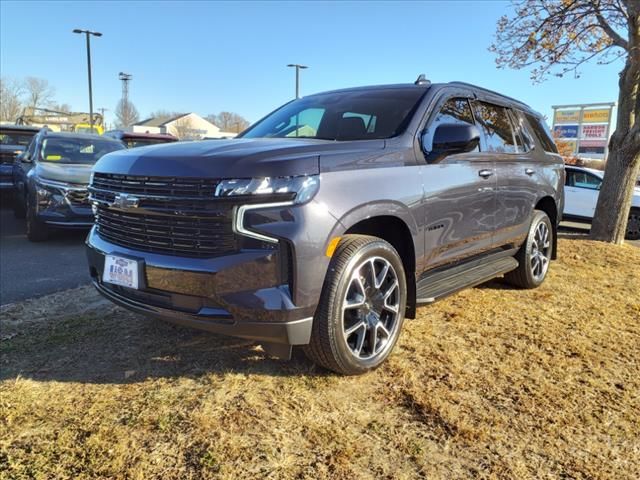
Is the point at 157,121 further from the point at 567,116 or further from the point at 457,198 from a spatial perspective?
the point at 457,198

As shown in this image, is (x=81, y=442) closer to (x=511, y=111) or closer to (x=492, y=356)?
(x=492, y=356)

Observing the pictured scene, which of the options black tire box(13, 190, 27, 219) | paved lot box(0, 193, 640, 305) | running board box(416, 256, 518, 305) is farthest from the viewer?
black tire box(13, 190, 27, 219)

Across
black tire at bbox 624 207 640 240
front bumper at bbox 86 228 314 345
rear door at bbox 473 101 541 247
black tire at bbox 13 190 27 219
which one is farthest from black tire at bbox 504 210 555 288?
black tire at bbox 13 190 27 219

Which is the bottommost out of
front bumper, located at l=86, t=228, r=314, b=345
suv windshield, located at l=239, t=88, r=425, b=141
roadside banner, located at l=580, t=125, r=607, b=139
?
front bumper, located at l=86, t=228, r=314, b=345

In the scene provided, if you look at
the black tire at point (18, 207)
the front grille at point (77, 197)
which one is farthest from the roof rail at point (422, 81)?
the black tire at point (18, 207)

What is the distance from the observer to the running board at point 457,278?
3439 mm

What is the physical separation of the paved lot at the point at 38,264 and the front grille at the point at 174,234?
8.14 ft

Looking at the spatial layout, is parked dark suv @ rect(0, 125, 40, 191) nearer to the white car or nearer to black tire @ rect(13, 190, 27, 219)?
black tire @ rect(13, 190, 27, 219)

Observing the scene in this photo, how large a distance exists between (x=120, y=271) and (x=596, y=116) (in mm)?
56429

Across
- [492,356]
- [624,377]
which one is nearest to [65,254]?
[492,356]

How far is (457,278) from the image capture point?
3816 millimetres

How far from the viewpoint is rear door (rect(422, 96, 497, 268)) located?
11.4 feet

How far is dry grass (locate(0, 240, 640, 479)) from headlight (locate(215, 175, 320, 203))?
1107 millimetres

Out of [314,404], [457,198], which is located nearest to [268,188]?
[314,404]
